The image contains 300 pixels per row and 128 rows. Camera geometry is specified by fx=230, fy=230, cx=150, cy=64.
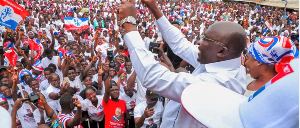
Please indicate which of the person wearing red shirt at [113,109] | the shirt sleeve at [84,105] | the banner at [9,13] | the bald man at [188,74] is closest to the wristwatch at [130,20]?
the bald man at [188,74]

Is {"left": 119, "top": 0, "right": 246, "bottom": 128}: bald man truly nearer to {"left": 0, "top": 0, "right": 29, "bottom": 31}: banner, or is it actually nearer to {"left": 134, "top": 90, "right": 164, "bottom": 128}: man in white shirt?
{"left": 134, "top": 90, "right": 164, "bottom": 128}: man in white shirt

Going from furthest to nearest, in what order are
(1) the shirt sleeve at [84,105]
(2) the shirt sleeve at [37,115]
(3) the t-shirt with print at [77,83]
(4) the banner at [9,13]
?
1. (4) the banner at [9,13]
2. (3) the t-shirt with print at [77,83]
3. (1) the shirt sleeve at [84,105]
4. (2) the shirt sleeve at [37,115]

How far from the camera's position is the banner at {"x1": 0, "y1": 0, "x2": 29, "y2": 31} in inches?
167

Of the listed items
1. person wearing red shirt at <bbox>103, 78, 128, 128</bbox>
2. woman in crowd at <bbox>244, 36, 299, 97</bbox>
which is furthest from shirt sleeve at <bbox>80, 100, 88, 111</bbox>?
woman in crowd at <bbox>244, 36, 299, 97</bbox>

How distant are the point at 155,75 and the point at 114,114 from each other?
7.21ft

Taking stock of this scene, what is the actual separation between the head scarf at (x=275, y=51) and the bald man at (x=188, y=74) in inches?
13.2

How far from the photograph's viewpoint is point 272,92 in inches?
21.3

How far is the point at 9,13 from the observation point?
433 cm

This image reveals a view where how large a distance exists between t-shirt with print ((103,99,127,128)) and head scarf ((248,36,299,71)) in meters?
2.10

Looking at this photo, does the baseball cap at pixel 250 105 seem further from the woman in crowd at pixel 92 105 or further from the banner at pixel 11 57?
the banner at pixel 11 57

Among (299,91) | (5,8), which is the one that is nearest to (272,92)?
(299,91)

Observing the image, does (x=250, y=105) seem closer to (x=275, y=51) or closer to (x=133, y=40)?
(x=133, y=40)

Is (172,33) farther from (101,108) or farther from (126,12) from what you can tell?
(101,108)

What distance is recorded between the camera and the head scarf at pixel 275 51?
1457 mm
